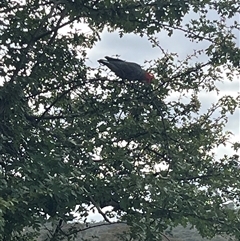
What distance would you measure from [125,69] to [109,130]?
0.75 m

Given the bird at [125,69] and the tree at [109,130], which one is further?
the bird at [125,69]

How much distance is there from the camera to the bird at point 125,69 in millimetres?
6242

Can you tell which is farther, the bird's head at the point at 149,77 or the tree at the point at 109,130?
the bird's head at the point at 149,77

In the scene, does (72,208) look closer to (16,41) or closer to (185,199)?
(185,199)

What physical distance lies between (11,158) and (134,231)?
1.45 m

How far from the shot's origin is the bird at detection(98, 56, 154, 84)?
20.5 feet

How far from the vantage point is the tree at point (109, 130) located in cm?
490

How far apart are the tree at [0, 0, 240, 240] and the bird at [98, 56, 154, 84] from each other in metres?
0.11

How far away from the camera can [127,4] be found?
17.5 feet

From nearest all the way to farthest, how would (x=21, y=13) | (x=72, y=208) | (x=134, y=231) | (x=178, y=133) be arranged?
1. (x=72, y=208)
2. (x=134, y=231)
3. (x=21, y=13)
4. (x=178, y=133)

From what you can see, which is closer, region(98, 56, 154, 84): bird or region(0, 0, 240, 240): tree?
region(0, 0, 240, 240): tree

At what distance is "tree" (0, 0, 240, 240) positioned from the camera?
4898 mm

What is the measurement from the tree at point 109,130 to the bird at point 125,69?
11 cm

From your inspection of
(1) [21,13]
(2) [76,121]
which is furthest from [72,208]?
(1) [21,13]
